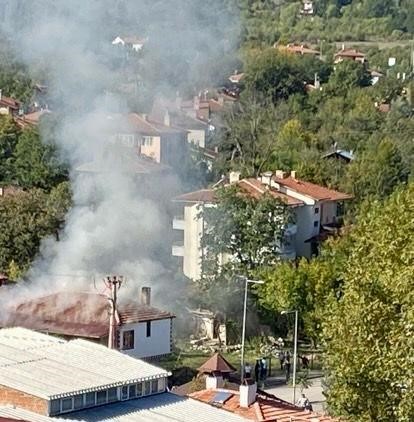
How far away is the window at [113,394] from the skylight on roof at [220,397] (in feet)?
7.67

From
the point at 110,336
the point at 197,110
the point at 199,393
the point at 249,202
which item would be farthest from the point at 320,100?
the point at 199,393

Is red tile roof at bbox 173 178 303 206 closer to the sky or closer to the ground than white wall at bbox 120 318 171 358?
closer to the sky

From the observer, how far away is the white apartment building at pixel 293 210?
4675 centimetres

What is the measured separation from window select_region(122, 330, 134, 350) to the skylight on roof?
→ 32.3 feet

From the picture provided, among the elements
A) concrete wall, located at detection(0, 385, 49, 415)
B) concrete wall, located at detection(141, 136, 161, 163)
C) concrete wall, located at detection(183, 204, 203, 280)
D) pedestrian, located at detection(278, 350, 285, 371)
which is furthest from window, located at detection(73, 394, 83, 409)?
concrete wall, located at detection(141, 136, 161, 163)

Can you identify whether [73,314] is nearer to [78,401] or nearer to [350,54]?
[78,401]

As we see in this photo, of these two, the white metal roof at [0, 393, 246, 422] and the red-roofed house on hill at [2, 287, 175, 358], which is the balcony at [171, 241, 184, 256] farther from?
the white metal roof at [0, 393, 246, 422]

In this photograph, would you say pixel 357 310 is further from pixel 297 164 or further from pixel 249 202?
pixel 297 164

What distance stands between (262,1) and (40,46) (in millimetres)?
105892

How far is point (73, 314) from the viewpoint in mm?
35594

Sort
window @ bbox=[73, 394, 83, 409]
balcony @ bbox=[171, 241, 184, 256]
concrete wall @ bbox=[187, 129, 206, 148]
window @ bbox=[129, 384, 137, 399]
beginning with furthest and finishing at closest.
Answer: concrete wall @ bbox=[187, 129, 206, 148] < balcony @ bbox=[171, 241, 184, 256] < window @ bbox=[129, 384, 137, 399] < window @ bbox=[73, 394, 83, 409]

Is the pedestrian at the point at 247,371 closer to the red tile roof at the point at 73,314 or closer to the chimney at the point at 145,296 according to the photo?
the red tile roof at the point at 73,314

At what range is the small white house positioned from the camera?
1881 inches

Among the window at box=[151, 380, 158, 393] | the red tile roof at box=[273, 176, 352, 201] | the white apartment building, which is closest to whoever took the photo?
the window at box=[151, 380, 158, 393]
